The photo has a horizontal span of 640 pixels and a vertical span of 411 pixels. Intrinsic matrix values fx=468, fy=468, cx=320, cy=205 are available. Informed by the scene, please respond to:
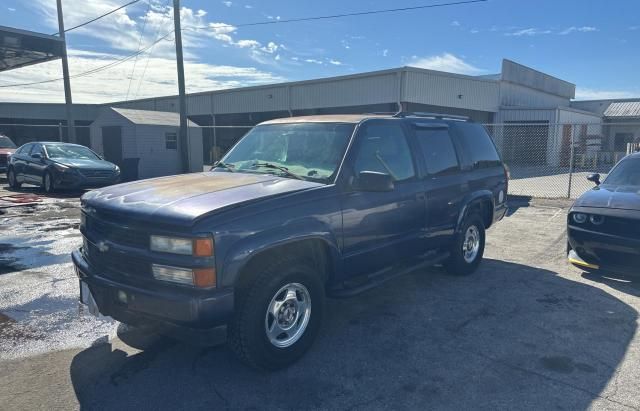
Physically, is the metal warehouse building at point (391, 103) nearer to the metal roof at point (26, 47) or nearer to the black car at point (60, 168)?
the metal roof at point (26, 47)

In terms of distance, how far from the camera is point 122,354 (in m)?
3.84

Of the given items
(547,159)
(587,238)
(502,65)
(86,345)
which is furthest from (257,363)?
(502,65)

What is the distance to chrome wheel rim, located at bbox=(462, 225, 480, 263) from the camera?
5.97 meters

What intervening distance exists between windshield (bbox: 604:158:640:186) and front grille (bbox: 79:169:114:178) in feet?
40.4

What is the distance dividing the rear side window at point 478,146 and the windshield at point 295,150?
2227 millimetres

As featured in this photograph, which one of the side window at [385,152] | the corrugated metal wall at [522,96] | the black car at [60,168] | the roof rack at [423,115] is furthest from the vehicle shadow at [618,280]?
the corrugated metal wall at [522,96]

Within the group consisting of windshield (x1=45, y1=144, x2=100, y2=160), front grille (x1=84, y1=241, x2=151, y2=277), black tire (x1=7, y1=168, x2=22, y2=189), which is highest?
windshield (x1=45, y1=144, x2=100, y2=160)

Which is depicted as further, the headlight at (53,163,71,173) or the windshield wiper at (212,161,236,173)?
the headlight at (53,163,71,173)

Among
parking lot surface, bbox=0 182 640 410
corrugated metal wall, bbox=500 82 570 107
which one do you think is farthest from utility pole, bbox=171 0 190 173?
corrugated metal wall, bbox=500 82 570 107

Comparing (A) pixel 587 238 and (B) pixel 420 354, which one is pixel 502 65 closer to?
(A) pixel 587 238

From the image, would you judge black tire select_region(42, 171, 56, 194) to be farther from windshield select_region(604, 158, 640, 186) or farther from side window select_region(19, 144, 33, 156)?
windshield select_region(604, 158, 640, 186)

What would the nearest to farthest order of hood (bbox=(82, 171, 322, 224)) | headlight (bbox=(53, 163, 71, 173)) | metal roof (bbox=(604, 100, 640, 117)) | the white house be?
1. hood (bbox=(82, 171, 322, 224))
2. headlight (bbox=(53, 163, 71, 173))
3. the white house
4. metal roof (bbox=(604, 100, 640, 117))

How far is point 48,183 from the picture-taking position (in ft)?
44.7

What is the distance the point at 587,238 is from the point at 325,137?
3.73 meters
